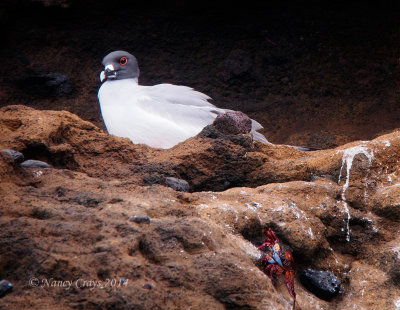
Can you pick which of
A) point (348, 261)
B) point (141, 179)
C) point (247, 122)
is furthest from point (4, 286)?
point (247, 122)

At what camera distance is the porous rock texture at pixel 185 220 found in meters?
1.91

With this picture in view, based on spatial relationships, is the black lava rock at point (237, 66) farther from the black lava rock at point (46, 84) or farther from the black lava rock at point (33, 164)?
the black lava rock at point (33, 164)

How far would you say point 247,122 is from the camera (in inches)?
157

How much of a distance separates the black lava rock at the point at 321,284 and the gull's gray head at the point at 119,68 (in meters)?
3.70

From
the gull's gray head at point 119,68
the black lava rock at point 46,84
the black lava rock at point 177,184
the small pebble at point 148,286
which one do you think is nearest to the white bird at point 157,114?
the gull's gray head at point 119,68

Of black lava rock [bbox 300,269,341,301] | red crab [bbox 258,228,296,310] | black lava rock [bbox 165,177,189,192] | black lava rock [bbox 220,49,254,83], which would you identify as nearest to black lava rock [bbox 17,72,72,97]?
black lava rock [bbox 220,49,254,83]

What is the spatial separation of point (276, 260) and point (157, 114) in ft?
8.55

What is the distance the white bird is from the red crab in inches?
82.7

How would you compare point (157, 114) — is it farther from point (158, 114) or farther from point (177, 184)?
point (177, 184)

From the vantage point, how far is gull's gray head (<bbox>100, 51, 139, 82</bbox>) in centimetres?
552

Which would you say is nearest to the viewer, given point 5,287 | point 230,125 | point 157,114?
point 5,287

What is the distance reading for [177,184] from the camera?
10.6 feet

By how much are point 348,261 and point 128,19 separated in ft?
17.6

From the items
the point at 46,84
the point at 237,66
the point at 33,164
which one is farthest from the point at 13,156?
the point at 237,66
